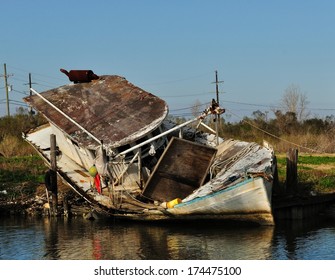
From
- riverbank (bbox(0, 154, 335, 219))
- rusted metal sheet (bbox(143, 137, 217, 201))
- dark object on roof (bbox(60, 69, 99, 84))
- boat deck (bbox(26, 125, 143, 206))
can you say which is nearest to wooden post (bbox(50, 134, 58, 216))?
riverbank (bbox(0, 154, 335, 219))

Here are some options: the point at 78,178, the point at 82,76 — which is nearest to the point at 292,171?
the point at 78,178

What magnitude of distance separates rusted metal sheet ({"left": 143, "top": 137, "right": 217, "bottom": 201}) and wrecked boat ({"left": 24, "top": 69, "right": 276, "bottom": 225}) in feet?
0.12

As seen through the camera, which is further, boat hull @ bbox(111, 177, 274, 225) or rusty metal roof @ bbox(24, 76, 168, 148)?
rusty metal roof @ bbox(24, 76, 168, 148)

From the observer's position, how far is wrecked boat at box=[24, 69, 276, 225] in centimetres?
2039

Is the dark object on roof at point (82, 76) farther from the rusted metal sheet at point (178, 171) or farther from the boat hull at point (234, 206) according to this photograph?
the boat hull at point (234, 206)

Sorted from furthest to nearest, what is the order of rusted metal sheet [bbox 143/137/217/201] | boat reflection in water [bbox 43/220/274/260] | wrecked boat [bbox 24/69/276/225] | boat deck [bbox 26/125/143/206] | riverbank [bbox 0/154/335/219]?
riverbank [bbox 0/154/335/219]
boat deck [bbox 26/125/143/206]
rusted metal sheet [bbox 143/137/217/201]
wrecked boat [bbox 24/69/276/225]
boat reflection in water [bbox 43/220/274/260]

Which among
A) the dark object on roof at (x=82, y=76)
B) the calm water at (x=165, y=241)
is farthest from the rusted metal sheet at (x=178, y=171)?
the dark object on roof at (x=82, y=76)

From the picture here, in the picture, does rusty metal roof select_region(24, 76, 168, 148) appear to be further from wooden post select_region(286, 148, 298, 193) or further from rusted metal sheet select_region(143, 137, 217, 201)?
wooden post select_region(286, 148, 298, 193)

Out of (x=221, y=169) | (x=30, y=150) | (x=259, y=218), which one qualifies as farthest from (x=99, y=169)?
(x=30, y=150)

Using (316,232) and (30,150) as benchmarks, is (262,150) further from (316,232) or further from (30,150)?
(30,150)

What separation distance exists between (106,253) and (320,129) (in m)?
34.0

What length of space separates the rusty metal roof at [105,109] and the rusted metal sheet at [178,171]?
1.30 meters

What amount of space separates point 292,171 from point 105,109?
7.91 m

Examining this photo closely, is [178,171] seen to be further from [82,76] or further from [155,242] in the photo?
[82,76]
